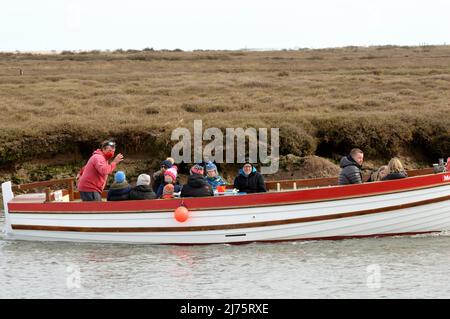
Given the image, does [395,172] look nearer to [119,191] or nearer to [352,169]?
[352,169]

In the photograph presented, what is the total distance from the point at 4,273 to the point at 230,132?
12.0m

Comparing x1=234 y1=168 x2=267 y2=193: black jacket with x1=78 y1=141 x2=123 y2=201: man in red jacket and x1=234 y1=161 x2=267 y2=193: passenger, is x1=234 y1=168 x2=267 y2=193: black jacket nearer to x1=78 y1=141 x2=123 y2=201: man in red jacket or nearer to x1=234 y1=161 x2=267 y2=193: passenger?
x1=234 y1=161 x2=267 y2=193: passenger

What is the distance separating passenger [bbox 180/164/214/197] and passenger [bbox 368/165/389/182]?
3208mm

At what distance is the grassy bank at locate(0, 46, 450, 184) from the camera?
26.8 metres

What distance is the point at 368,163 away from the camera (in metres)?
26.5

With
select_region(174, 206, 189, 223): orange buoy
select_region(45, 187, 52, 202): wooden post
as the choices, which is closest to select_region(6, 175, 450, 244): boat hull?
select_region(174, 206, 189, 223): orange buoy

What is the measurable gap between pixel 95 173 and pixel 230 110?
13.6m

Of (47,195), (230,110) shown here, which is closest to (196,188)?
(47,195)

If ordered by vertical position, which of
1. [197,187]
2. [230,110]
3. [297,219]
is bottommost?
[297,219]

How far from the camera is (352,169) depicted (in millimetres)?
17500

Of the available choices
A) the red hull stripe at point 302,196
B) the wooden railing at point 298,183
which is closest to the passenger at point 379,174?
the red hull stripe at point 302,196

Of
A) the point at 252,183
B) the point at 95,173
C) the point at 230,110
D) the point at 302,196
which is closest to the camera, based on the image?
the point at 302,196

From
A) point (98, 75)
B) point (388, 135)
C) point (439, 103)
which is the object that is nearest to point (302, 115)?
point (388, 135)

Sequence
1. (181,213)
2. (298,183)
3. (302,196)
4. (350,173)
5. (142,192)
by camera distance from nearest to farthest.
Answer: (302,196), (181,213), (350,173), (142,192), (298,183)
